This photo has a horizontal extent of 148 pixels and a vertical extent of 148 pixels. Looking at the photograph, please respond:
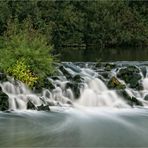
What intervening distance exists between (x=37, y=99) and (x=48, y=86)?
1268 millimetres

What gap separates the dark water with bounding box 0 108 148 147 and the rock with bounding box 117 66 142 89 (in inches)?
118

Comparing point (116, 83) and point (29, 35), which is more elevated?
point (29, 35)

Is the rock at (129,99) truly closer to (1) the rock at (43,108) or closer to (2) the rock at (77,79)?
(2) the rock at (77,79)

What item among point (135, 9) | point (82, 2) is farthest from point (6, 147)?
point (135, 9)

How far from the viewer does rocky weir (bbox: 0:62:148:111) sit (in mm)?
19469

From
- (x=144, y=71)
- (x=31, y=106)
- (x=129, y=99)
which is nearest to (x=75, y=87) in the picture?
(x=129, y=99)

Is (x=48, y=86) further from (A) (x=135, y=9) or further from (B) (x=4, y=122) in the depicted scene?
(A) (x=135, y=9)

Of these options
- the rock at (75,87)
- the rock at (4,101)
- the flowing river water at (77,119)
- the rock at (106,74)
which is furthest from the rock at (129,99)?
the rock at (4,101)

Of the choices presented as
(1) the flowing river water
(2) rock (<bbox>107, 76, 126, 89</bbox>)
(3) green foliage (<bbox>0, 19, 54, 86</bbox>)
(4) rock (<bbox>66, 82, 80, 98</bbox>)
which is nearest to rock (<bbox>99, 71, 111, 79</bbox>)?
(1) the flowing river water

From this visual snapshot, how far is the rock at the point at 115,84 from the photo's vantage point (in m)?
21.7

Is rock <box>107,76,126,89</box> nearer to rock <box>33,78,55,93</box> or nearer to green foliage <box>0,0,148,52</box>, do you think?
rock <box>33,78,55,93</box>

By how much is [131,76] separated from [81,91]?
293cm

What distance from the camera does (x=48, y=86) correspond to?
20.9 meters

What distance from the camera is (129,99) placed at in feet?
67.9
